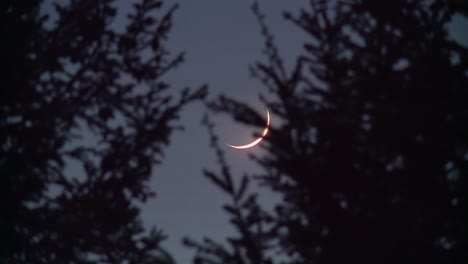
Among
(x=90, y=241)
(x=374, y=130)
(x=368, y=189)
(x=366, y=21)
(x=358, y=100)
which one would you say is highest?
(x=366, y=21)

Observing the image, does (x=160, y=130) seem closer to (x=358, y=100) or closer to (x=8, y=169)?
(x=8, y=169)

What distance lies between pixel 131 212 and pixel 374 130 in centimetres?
466

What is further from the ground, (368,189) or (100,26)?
(100,26)

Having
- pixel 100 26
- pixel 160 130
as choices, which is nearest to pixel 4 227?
pixel 160 130

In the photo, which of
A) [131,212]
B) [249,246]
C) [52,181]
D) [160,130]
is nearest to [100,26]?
[160,130]

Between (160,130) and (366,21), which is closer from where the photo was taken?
(366,21)

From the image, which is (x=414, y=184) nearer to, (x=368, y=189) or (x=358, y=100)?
(x=368, y=189)

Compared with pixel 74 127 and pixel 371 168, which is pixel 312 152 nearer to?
pixel 371 168

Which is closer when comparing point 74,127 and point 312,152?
point 312,152

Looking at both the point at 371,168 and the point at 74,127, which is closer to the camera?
the point at 371,168

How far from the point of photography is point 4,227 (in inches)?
256

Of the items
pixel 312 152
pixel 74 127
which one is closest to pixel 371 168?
pixel 312 152

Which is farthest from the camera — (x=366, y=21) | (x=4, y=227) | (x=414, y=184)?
(x=366, y=21)

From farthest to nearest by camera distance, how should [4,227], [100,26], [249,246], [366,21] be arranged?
[100,26]
[366,21]
[4,227]
[249,246]
